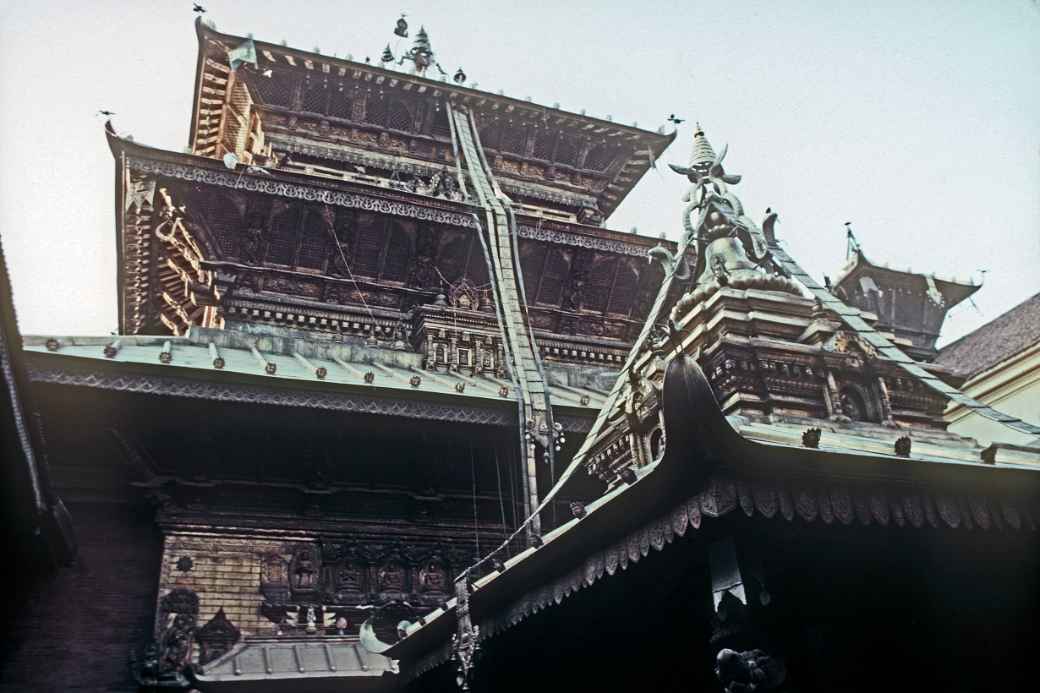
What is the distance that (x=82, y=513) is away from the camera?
8.97m

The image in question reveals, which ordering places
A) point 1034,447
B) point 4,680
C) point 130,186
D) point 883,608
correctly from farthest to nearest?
point 130,186
point 4,680
point 883,608
point 1034,447

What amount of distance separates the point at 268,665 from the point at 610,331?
787cm

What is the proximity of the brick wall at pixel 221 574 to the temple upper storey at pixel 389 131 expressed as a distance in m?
6.81

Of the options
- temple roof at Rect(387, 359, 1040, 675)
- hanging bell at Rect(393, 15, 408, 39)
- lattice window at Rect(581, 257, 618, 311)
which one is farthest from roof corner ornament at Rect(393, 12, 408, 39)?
temple roof at Rect(387, 359, 1040, 675)

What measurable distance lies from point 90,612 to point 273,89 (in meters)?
9.45

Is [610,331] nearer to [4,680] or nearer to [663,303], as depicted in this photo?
[663,303]

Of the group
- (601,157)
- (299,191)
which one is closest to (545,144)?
(601,157)

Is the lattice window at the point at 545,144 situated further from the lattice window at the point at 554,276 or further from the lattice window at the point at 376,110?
the lattice window at the point at 554,276

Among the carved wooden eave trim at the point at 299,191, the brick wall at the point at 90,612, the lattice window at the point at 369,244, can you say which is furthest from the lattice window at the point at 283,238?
the brick wall at the point at 90,612

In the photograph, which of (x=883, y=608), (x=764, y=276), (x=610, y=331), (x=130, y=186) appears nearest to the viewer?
(x=883, y=608)

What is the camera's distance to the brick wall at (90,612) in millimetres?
8109

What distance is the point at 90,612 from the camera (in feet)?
28.1

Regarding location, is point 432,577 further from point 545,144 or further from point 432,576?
point 545,144

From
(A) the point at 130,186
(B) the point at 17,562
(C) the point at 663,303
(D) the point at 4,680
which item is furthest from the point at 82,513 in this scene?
(C) the point at 663,303
